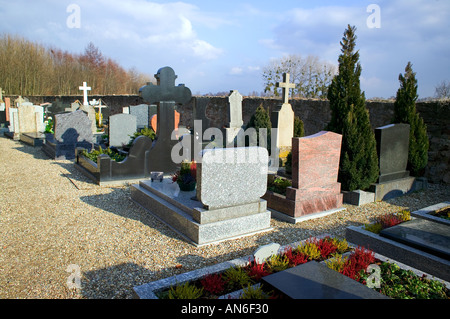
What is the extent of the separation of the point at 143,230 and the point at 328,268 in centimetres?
311

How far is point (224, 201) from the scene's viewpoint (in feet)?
16.3

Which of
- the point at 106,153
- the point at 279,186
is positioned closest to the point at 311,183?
the point at 279,186

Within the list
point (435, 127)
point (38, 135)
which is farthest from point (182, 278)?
point (38, 135)

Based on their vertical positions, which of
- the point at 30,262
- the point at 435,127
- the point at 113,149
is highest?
the point at 435,127

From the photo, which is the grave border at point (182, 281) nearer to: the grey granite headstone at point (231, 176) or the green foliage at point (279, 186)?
the grey granite headstone at point (231, 176)

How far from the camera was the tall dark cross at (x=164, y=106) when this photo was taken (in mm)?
7555

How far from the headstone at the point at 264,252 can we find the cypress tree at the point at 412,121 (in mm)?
6049

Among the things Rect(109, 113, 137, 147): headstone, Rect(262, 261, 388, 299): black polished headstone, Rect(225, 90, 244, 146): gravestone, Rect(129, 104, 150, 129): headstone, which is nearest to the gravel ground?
Rect(262, 261, 388, 299): black polished headstone

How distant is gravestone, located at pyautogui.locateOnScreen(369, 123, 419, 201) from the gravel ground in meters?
0.26

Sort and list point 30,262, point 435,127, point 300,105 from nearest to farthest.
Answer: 1. point 30,262
2. point 435,127
3. point 300,105

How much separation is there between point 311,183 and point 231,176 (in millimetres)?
1876

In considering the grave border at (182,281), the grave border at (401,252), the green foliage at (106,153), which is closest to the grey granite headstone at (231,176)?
the grave border at (182,281)

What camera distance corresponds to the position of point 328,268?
11.0 feet
